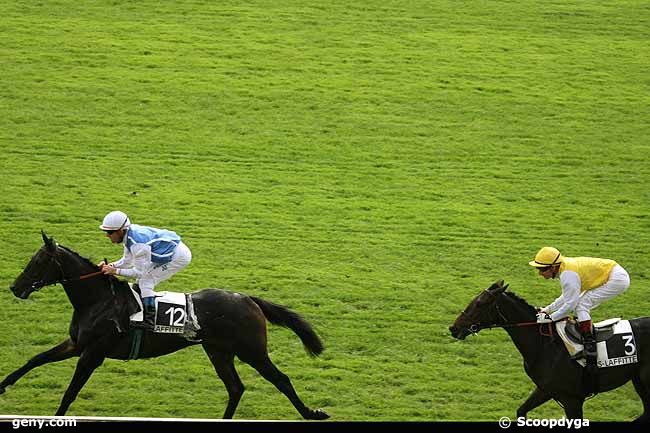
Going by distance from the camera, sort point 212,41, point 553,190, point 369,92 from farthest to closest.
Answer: point 212,41 → point 369,92 → point 553,190

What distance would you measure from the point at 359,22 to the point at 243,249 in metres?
9.99

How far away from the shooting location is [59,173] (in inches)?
653

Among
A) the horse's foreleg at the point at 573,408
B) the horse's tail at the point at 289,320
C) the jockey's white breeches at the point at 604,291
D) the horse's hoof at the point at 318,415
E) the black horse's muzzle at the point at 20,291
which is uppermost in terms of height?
the jockey's white breeches at the point at 604,291

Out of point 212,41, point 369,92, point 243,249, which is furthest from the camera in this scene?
point 212,41

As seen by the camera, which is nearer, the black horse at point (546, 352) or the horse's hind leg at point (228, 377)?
the black horse at point (546, 352)

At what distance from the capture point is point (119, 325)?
905 cm

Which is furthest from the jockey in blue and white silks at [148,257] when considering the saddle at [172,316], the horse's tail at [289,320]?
the horse's tail at [289,320]

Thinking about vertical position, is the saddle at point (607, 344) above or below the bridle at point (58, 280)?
below

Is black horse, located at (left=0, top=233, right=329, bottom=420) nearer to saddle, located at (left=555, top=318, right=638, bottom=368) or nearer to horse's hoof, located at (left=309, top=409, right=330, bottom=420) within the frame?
horse's hoof, located at (left=309, top=409, right=330, bottom=420)

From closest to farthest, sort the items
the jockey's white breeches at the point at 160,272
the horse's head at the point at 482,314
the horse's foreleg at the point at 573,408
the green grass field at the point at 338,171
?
1. the horse's foreleg at the point at 573,408
2. the horse's head at the point at 482,314
3. the jockey's white breeches at the point at 160,272
4. the green grass field at the point at 338,171

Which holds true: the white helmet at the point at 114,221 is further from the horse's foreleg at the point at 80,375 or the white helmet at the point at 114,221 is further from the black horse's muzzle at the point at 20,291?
the horse's foreleg at the point at 80,375

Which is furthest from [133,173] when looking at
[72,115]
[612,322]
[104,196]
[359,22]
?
[612,322]

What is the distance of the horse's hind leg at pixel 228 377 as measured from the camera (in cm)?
947

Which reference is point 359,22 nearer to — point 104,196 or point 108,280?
point 104,196
